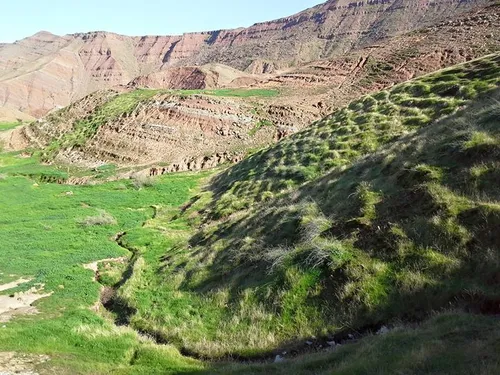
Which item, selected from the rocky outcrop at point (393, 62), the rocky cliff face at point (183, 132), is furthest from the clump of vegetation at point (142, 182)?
the rocky outcrop at point (393, 62)

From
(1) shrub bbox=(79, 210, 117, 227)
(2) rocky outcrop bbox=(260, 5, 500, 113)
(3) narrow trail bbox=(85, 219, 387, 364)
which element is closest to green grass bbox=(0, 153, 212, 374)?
(1) shrub bbox=(79, 210, 117, 227)

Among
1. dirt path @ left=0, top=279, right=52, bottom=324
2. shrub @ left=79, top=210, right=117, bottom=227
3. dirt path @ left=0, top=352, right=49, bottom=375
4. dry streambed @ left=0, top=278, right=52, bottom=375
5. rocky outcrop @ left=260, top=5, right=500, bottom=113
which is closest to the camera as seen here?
dirt path @ left=0, top=352, right=49, bottom=375

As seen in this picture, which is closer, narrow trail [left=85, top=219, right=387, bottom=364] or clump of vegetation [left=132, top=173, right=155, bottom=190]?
narrow trail [left=85, top=219, right=387, bottom=364]

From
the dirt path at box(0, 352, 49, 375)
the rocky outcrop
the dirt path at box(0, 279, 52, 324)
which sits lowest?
the dirt path at box(0, 279, 52, 324)

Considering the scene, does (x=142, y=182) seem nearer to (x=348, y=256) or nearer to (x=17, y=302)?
(x=17, y=302)

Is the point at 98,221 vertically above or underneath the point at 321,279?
underneath

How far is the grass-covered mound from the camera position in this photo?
11.5 meters

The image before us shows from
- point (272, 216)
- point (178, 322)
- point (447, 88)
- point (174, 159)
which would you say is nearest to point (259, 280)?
point (178, 322)

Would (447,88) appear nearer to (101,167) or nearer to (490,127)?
(490,127)

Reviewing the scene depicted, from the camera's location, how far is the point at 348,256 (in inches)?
530

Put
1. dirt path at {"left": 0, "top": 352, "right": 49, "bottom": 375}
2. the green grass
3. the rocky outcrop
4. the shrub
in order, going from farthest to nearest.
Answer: the rocky outcrop
the shrub
the green grass
dirt path at {"left": 0, "top": 352, "right": 49, "bottom": 375}

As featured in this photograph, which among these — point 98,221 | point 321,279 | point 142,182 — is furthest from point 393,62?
point 321,279

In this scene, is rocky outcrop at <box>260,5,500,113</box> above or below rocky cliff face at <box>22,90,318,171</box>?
above

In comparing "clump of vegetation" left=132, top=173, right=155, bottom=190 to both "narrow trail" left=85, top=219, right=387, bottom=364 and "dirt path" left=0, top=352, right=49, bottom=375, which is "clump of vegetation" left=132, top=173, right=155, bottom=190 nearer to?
"narrow trail" left=85, top=219, right=387, bottom=364
